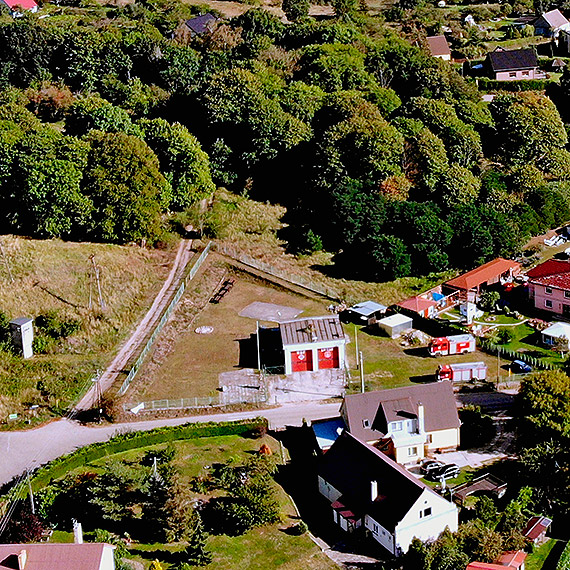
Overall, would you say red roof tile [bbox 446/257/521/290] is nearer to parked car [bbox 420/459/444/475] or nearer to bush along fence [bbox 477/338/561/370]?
bush along fence [bbox 477/338/561/370]

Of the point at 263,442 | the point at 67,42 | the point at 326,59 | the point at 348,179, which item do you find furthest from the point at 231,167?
the point at 263,442

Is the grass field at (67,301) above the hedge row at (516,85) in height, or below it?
below

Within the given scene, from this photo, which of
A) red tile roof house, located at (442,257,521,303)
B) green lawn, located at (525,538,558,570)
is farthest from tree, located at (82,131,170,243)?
green lawn, located at (525,538,558,570)

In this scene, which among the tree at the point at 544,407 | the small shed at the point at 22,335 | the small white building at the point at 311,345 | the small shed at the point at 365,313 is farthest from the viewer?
the small shed at the point at 365,313

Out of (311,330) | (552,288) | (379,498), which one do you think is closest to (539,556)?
(379,498)

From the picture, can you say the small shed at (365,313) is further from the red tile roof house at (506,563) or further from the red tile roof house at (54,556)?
the red tile roof house at (54,556)

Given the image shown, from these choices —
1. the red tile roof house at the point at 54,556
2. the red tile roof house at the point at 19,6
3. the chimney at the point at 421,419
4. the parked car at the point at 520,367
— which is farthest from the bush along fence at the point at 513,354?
the red tile roof house at the point at 19,6
